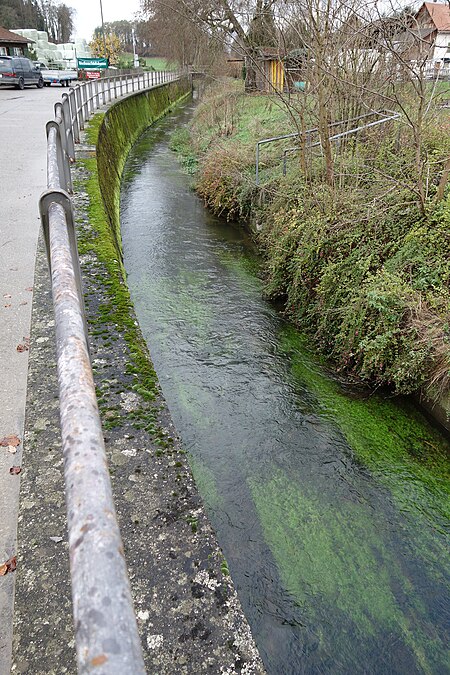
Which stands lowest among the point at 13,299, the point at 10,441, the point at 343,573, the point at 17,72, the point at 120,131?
the point at 343,573

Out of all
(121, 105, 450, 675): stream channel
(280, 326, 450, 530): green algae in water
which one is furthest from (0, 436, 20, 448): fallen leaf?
(280, 326, 450, 530): green algae in water

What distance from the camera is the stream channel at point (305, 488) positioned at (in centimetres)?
351

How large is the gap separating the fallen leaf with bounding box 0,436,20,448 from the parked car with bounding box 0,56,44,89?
28.1m

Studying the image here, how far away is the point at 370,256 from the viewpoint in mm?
6594

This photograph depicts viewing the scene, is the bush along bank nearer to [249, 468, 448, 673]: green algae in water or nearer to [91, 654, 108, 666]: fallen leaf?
[249, 468, 448, 673]: green algae in water

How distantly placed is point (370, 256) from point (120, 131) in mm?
13624

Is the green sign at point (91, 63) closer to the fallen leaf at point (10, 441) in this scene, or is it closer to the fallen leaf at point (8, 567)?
the fallen leaf at point (10, 441)

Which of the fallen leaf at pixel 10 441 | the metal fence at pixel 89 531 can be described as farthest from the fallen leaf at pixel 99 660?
the fallen leaf at pixel 10 441

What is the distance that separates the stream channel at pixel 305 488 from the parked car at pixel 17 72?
23.4m

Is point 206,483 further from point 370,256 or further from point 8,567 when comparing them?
point 370,256

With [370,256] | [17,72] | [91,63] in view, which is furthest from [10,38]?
[370,256]

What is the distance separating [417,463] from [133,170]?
13.5 metres

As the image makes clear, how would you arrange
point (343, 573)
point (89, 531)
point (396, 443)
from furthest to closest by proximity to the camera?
point (396, 443) → point (343, 573) → point (89, 531)

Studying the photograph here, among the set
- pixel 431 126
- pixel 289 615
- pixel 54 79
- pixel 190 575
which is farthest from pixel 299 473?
pixel 54 79
